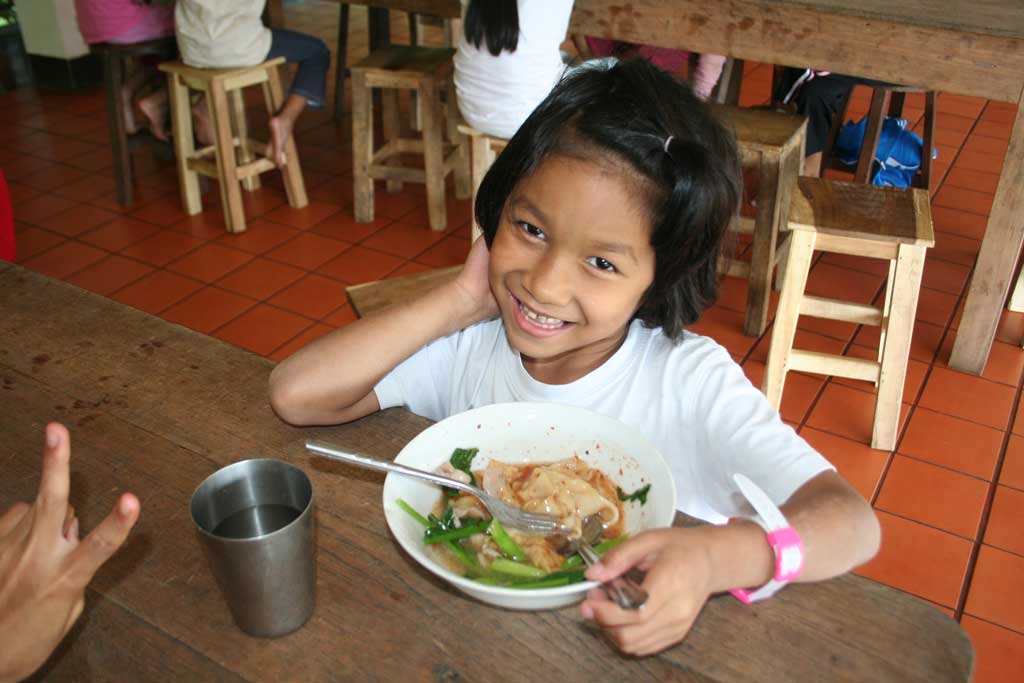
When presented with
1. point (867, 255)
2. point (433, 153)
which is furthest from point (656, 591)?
point (433, 153)

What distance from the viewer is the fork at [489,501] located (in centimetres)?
94

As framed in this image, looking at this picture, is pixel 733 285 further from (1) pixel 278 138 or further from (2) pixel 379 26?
(2) pixel 379 26

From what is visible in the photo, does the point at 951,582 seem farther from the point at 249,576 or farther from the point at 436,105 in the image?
the point at 436,105

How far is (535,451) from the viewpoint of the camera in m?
1.07

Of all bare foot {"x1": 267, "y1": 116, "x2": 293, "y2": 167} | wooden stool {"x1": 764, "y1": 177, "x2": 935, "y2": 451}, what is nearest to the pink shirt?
bare foot {"x1": 267, "y1": 116, "x2": 293, "y2": 167}

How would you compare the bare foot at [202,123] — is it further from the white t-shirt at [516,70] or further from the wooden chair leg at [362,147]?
the white t-shirt at [516,70]

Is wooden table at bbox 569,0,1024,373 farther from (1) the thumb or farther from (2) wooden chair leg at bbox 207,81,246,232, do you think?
(1) the thumb

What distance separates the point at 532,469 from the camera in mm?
1040

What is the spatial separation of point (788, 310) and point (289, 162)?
229 cm

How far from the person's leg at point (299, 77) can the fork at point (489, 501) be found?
295 centimetres

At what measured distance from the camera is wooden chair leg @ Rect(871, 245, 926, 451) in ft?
7.25

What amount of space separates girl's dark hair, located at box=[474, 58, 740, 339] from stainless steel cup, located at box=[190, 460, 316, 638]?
533mm

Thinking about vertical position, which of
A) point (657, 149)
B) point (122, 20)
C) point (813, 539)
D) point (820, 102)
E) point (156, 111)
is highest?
point (657, 149)

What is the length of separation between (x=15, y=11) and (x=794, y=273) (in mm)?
4772
